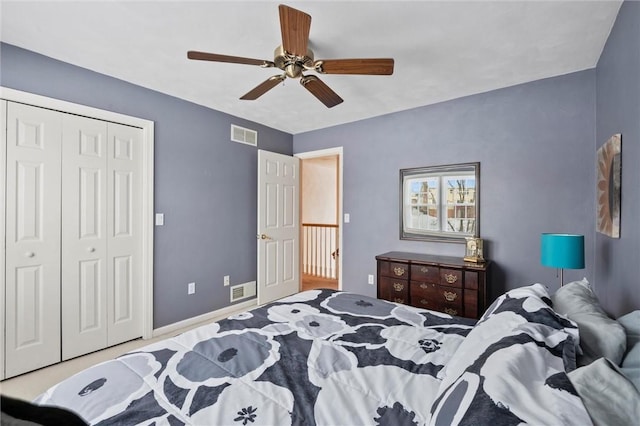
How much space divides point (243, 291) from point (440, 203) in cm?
273

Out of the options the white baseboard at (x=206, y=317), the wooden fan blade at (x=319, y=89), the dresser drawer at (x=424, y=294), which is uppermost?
the wooden fan blade at (x=319, y=89)

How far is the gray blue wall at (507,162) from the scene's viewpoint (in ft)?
8.77

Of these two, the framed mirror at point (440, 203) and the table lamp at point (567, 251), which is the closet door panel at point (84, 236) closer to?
the framed mirror at point (440, 203)

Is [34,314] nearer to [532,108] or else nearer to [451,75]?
[451,75]

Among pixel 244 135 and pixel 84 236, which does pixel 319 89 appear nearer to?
pixel 244 135

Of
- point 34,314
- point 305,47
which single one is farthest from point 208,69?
point 34,314

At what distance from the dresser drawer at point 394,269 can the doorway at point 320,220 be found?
A: 0.97 meters

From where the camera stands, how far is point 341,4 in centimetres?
178

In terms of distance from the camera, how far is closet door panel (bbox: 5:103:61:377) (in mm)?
2258

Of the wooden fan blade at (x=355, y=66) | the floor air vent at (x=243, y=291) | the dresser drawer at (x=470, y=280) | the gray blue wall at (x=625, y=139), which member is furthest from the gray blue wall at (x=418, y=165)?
the wooden fan blade at (x=355, y=66)

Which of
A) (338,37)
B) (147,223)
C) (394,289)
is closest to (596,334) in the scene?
(338,37)

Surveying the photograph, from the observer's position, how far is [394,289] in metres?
3.25

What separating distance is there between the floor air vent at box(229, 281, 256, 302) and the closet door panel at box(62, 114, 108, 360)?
1.40 meters

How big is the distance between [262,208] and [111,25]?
2.41 metres
